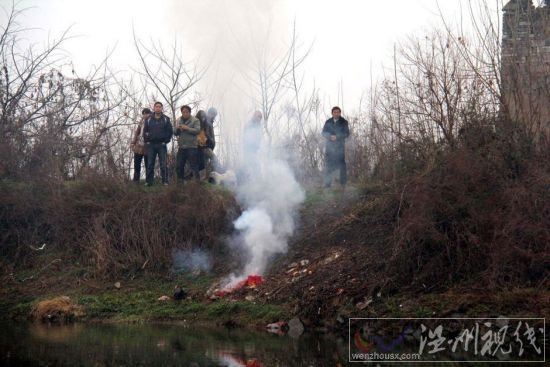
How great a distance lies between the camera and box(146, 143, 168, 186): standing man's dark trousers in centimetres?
2155

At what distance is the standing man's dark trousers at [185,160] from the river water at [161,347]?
245 inches

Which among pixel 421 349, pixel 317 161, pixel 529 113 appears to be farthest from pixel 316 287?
pixel 317 161

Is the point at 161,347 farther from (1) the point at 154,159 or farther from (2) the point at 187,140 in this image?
(1) the point at 154,159

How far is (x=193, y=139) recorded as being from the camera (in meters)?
21.4

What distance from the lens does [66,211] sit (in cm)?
2189

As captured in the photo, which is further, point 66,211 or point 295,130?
point 295,130

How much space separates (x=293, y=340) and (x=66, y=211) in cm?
1018

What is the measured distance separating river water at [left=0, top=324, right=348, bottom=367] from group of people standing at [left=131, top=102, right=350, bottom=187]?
6456 millimetres

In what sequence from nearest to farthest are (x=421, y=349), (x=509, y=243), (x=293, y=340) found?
(x=421, y=349)
(x=293, y=340)
(x=509, y=243)

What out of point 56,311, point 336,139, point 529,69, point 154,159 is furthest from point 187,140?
point 529,69

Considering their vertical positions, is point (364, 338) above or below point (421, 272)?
below

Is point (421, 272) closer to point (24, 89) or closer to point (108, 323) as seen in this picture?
point (108, 323)

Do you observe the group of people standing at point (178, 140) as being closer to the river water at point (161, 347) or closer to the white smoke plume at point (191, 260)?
the white smoke plume at point (191, 260)

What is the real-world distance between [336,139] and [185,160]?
4.31 meters
